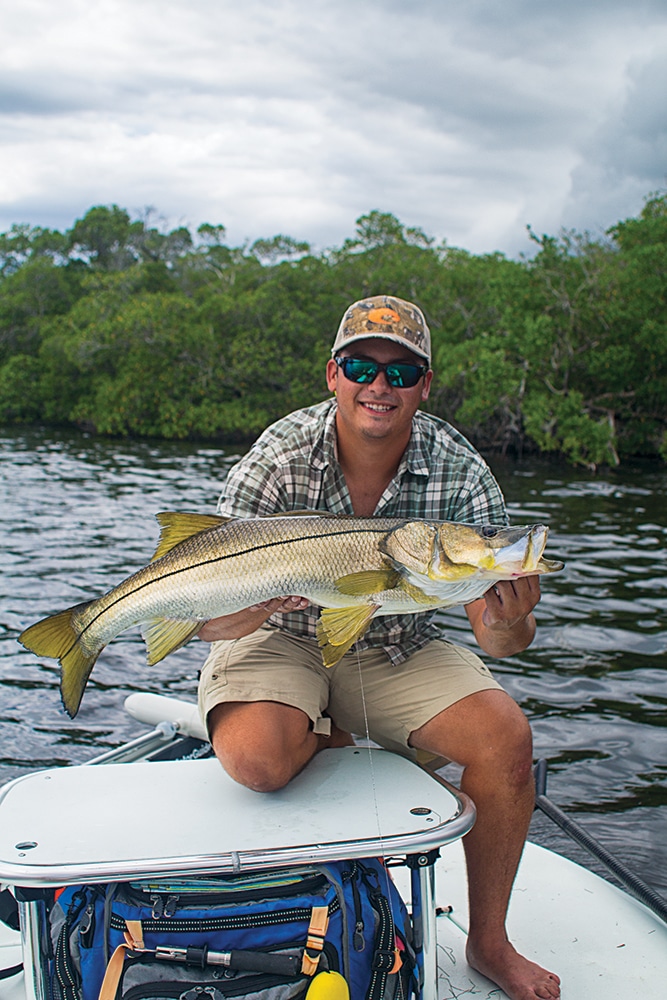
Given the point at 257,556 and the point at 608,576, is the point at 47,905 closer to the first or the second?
the point at 257,556

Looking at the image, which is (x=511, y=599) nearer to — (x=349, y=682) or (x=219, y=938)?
(x=349, y=682)

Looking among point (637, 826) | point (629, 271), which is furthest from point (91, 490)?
point (629, 271)

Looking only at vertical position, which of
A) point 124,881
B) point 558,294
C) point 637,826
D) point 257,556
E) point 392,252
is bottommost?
point 637,826

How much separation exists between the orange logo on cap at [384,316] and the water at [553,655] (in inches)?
78.3

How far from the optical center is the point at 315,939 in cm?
227

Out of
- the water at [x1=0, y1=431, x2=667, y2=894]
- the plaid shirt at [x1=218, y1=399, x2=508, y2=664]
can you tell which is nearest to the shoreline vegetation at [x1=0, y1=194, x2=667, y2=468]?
the water at [x1=0, y1=431, x2=667, y2=894]

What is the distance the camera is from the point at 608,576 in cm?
1038

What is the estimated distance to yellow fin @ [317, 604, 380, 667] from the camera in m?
2.81

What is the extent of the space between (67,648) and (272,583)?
2.21ft

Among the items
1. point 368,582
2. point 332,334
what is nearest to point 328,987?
point 368,582

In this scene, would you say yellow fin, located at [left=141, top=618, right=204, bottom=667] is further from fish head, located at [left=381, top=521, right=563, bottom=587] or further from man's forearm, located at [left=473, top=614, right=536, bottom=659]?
man's forearm, located at [left=473, top=614, right=536, bottom=659]

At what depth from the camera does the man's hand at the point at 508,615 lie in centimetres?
278

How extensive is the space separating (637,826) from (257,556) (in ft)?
10.6

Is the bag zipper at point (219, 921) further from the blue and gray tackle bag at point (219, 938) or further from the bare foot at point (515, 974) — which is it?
the bare foot at point (515, 974)
